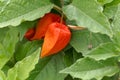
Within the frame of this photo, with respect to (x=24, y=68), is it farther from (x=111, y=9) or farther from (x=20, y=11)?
(x=111, y=9)

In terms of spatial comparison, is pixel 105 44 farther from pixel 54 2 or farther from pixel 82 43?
pixel 54 2

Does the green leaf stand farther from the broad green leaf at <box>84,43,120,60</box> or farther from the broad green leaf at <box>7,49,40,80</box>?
the broad green leaf at <box>7,49,40,80</box>

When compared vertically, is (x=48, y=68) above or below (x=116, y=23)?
below

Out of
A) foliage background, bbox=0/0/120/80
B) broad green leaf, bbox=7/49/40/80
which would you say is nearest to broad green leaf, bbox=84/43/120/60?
foliage background, bbox=0/0/120/80

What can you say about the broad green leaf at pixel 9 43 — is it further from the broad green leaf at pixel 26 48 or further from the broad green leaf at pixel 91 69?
the broad green leaf at pixel 91 69

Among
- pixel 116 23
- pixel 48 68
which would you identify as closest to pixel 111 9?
pixel 116 23

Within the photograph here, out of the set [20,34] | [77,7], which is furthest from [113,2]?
[20,34]
